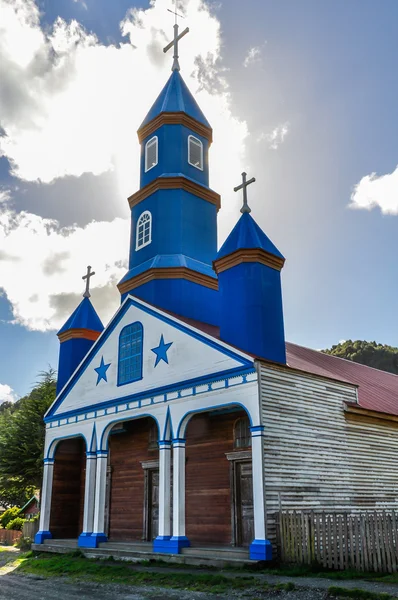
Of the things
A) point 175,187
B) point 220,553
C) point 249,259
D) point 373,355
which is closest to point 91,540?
point 220,553

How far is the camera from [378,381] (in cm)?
2577

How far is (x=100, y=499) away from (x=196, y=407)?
209 inches

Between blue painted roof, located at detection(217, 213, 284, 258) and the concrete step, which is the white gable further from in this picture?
the concrete step

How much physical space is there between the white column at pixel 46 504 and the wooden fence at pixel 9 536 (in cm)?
907

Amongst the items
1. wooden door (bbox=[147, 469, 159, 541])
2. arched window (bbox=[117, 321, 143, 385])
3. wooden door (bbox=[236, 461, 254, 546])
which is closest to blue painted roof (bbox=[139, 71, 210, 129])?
arched window (bbox=[117, 321, 143, 385])

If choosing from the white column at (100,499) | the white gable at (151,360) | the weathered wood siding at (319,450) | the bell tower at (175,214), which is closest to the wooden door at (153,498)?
the white column at (100,499)

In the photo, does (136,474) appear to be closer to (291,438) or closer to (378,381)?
(291,438)

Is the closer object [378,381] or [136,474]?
[136,474]

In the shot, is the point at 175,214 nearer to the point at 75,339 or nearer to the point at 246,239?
the point at 246,239

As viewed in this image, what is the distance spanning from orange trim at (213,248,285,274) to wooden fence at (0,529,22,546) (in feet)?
65.0

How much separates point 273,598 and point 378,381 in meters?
17.7

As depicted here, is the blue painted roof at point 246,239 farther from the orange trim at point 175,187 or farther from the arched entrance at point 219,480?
the orange trim at point 175,187

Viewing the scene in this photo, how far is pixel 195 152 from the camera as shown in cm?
2484

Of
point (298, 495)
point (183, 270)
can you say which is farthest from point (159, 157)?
point (298, 495)
